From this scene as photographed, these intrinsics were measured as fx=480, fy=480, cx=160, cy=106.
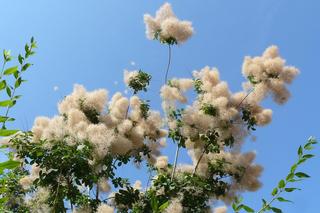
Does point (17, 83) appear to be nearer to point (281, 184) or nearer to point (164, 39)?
point (281, 184)

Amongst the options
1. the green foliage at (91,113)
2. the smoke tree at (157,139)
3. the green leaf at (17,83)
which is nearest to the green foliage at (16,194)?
the smoke tree at (157,139)

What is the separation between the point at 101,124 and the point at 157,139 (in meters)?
1.27

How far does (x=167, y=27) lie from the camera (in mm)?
6582

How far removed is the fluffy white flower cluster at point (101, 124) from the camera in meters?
5.11

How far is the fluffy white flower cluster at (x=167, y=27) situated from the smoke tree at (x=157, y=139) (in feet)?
0.05

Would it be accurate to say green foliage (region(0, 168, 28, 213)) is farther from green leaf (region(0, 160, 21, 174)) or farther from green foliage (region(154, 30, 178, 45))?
green leaf (region(0, 160, 21, 174))

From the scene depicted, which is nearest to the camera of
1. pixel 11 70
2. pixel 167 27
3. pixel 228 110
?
pixel 11 70

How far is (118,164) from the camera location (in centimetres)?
568

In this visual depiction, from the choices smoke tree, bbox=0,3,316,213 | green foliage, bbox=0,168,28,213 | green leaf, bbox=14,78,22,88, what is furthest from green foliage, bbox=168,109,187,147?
green leaf, bbox=14,78,22,88

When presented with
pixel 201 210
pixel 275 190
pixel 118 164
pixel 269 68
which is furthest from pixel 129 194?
pixel 275 190

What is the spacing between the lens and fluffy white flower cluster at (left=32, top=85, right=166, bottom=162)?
16.8ft

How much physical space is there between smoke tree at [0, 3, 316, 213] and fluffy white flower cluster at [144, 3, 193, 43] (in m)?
0.01

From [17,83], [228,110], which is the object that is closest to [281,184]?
[17,83]

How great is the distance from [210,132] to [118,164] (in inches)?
46.8
